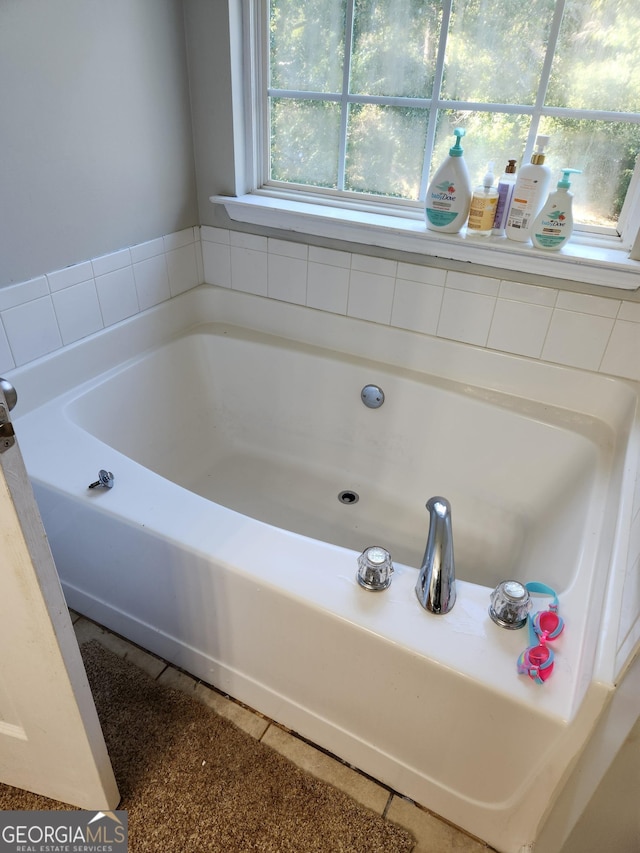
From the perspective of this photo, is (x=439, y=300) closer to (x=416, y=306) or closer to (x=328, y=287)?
(x=416, y=306)

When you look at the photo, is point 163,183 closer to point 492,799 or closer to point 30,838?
point 30,838

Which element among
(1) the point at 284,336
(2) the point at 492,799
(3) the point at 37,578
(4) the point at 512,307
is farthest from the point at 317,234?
(2) the point at 492,799

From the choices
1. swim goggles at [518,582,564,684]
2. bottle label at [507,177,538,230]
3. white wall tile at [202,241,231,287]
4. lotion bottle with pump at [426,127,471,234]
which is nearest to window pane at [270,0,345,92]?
lotion bottle with pump at [426,127,471,234]

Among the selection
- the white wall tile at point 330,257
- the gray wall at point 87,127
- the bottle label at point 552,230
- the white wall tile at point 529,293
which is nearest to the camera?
the gray wall at point 87,127

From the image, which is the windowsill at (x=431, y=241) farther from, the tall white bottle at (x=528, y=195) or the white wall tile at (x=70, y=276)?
the white wall tile at (x=70, y=276)

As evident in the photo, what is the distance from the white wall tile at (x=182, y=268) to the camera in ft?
5.79

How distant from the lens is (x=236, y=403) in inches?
74.6

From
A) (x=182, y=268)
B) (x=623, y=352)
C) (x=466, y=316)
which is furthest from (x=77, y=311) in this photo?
(x=623, y=352)

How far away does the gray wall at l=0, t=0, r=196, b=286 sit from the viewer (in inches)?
47.6

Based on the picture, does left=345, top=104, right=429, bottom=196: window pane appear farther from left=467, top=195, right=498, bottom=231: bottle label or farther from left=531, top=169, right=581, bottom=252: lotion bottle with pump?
left=531, top=169, right=581, bottom=252: lotion bottle with pump

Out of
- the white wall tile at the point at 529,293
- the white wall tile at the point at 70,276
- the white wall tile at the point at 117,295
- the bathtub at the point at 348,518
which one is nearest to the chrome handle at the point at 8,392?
the bathtub at the point at 348,518

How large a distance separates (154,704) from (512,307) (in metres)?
1.35

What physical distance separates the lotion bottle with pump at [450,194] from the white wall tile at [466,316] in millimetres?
182

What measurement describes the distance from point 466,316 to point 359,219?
41cm
